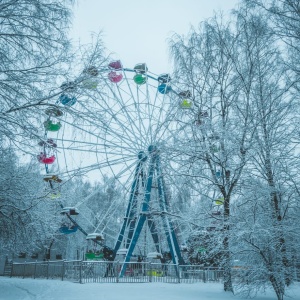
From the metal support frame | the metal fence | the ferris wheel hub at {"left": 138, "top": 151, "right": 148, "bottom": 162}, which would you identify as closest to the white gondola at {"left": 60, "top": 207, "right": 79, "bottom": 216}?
the metal fence

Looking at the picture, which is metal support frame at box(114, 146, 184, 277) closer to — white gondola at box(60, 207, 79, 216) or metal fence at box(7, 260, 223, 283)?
metal fence at box(7, 260, 223, 283)

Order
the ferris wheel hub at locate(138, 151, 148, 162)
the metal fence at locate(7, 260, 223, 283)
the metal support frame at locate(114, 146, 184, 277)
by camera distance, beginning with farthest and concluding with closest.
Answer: the ferris wheel hub at locate(138, 151, 148, 162), the metal support frame at locate(114, 146, 184, 277), the metal fence at locate(7, 260, 223, 283)

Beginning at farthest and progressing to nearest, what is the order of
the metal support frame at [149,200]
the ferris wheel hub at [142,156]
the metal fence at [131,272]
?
1. the ferris wheel hub at [142,156]
2. the metal support frame at [149,200]
3. the metal fence at [131,272]

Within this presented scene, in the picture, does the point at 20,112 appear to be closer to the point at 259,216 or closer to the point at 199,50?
the point at 259,216

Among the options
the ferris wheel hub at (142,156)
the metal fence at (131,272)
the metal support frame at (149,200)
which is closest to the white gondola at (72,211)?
the metal fence at (131,272)

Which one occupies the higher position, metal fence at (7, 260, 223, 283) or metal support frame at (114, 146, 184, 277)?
metal support frame at (114, 146, 184, 277)

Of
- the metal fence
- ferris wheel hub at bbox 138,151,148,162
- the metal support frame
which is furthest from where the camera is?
ferris wheel hub at bbox 138,151,148,162

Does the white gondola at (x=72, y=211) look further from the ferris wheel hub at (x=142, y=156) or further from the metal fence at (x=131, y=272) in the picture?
the ferris wheel hub at (x=142, y=156)

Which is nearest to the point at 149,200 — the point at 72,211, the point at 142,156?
the point at 142,156

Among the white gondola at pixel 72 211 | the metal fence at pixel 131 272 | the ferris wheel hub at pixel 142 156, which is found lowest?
the metal fence at pixel 131 272

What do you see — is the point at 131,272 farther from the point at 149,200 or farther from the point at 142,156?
the point at 142,156

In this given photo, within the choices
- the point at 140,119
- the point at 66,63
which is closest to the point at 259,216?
the point at 66,63

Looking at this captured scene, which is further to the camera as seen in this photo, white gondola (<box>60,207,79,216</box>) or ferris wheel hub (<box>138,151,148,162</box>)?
ferris wheel hub (<box>138,151,148,162</box>)

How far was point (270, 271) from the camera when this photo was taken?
22.8 feet
